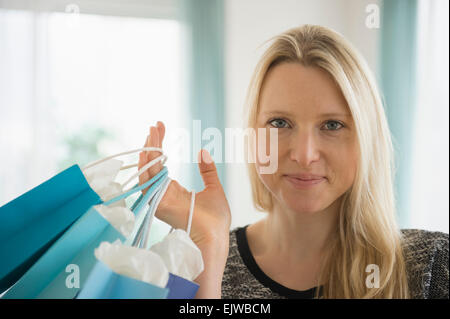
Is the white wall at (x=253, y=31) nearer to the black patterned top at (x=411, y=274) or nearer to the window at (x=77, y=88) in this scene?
the window at (x=77, y=88)

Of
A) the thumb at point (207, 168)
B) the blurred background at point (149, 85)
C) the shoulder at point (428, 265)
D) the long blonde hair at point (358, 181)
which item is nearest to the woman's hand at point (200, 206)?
the thumb at point (207, 168)

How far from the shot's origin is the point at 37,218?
0.30 m

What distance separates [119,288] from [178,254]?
5 cm

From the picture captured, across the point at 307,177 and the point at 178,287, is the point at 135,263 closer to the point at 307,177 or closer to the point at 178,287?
the point at 178,287

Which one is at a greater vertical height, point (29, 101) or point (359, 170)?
point (29, 101)

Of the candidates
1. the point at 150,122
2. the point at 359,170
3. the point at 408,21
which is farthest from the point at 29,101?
the point at 408,21

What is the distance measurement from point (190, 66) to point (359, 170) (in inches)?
35.4

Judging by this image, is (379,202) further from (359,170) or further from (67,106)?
(67,106)

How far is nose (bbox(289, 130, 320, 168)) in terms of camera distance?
20.1 inches

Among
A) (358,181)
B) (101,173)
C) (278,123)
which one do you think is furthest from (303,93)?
(101,173)

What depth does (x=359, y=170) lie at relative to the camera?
58 cm

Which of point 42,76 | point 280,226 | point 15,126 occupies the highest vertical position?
point 42,76

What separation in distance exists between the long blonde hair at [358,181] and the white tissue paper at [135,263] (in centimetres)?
38

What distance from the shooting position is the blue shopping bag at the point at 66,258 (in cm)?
27
